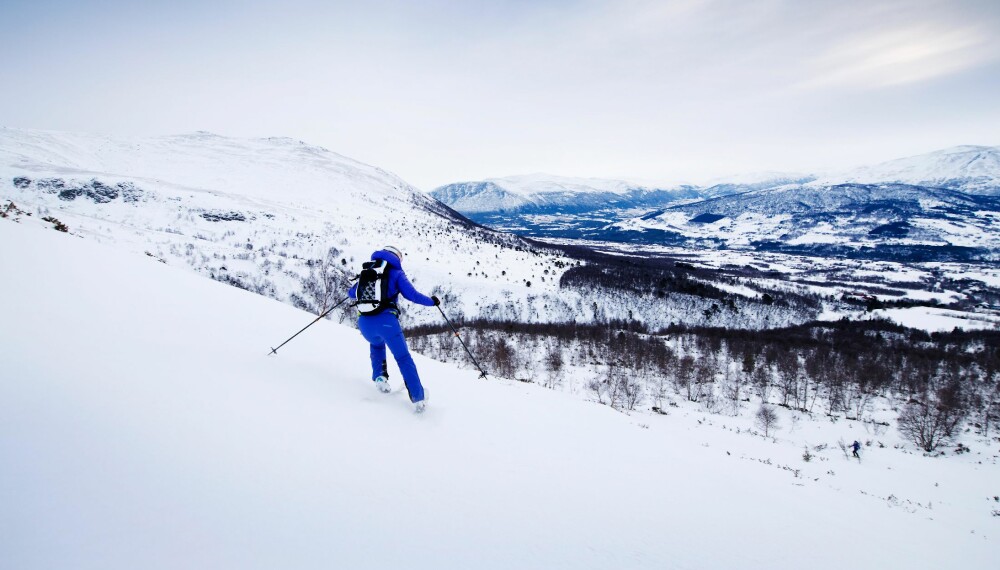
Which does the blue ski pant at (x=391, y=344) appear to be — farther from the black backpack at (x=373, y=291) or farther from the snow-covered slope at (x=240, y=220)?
the snow-covered slope at (x=240, y=220)

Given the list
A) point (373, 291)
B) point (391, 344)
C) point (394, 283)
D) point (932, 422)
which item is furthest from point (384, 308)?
point (932, 422)

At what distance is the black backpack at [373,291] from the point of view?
20.6 feet

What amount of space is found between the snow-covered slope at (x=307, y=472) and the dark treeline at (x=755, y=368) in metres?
32.7

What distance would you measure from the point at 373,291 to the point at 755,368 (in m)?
62.5

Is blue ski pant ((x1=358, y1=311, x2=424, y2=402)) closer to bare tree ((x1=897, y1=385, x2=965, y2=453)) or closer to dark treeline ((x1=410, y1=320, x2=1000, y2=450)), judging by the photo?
dark treeline ((x1=410, y1=320, x2=1000, y2=450))

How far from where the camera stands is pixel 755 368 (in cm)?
5488

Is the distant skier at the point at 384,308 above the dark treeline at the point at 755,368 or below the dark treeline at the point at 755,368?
above

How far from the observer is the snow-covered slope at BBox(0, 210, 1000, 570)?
104 inches

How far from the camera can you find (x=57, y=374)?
3.83 meters

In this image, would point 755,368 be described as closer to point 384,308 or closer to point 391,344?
point 391,344

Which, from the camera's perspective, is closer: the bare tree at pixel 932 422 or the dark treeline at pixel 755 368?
the bare tree at pixel 932 422

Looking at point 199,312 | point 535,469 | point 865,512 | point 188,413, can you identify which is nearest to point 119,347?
point 188,413

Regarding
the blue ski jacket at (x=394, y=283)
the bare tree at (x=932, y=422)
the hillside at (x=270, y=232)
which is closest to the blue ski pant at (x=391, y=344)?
the blue ski jacket at (x=394, y=283)

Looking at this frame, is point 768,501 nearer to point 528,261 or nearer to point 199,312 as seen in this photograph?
point 199,312
